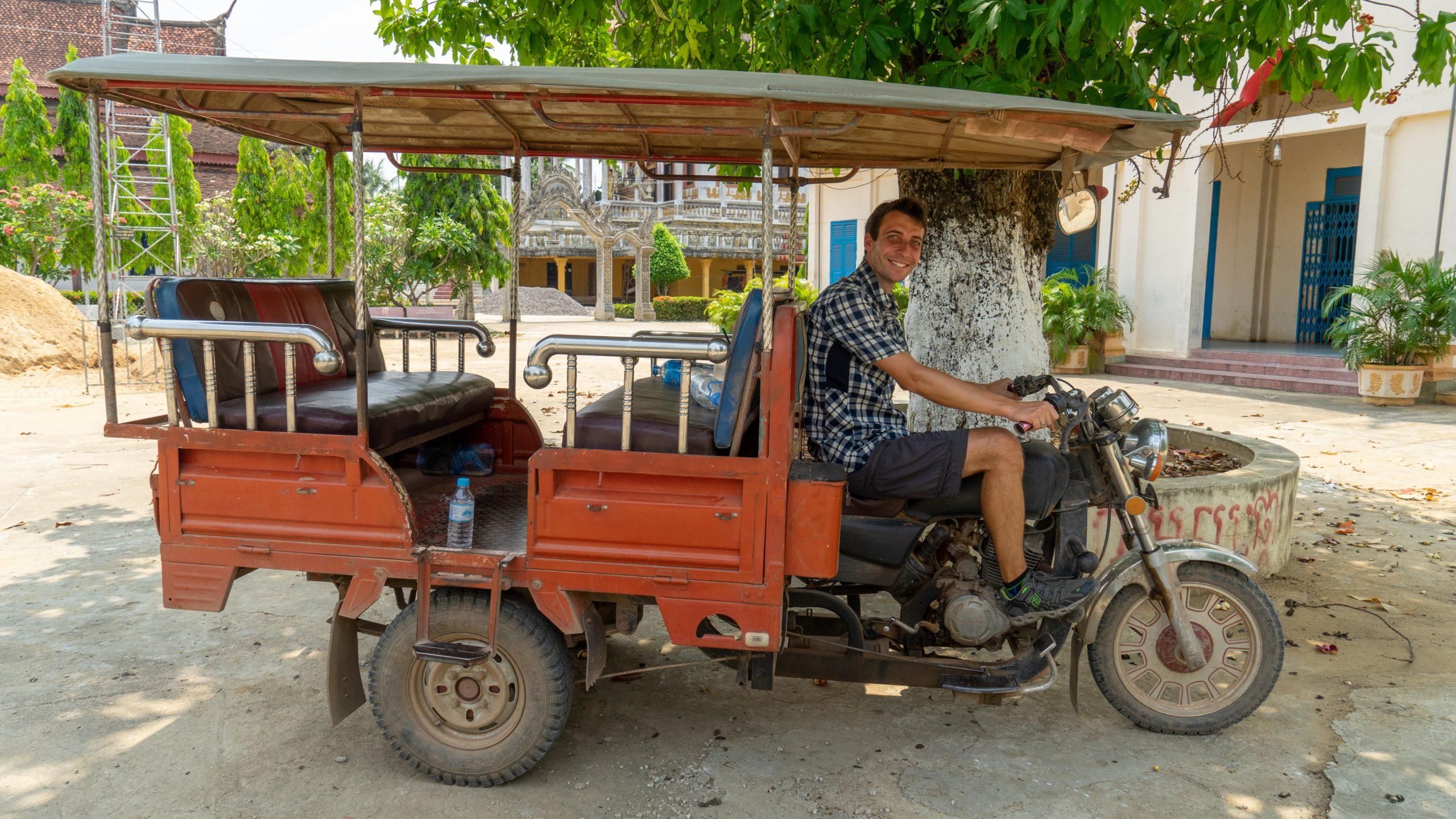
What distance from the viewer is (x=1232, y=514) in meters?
5.11

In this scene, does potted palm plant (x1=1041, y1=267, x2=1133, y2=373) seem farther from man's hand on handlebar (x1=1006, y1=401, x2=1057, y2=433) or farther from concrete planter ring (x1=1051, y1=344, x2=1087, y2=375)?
man's hand on handlebar (x1=1006, y1=401, x2=1057, y2=433)

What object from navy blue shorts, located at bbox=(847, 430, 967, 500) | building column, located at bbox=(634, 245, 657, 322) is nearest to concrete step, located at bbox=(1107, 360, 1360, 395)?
navy blue shorts, located at bbox=(847, 430, 967, 500)

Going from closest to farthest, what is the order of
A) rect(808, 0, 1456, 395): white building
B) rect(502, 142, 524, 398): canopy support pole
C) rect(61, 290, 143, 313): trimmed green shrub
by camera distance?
rect(502, 142, 524, 398): canopy support pole → rect(808, 0, 1456, 395): white building → rect(61, 290, 143, 313): trimmed green shrub

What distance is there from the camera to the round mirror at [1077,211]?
518 cm

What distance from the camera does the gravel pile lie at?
40.2 m

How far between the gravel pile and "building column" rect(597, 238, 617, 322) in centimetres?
243

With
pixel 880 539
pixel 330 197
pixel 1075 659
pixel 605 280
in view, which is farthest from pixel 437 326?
pixel 605 280

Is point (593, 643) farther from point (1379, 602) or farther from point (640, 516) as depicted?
point (1379, 602)

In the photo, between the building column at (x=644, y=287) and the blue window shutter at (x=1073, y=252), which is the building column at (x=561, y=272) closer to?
the building column at (x=644, y=287)

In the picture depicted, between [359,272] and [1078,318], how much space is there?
510 inches

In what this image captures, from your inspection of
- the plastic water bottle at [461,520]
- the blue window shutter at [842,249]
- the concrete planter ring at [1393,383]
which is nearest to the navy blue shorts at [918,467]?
the plastic water bottle at [461,520]

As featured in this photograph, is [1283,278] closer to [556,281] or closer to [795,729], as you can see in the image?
[795,729]

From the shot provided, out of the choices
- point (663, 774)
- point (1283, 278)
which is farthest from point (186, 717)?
point (1283, 278)

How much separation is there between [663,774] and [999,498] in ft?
4.85
